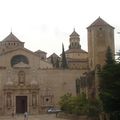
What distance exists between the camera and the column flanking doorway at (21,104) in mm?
72188

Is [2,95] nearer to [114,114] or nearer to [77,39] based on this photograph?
[77,39]

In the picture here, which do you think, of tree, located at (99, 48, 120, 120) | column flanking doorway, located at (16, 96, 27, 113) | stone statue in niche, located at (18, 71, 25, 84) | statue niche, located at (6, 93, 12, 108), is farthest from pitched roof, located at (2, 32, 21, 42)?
tree, located at (99, 48, 120, 120)

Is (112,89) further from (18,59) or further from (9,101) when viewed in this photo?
(18,59)

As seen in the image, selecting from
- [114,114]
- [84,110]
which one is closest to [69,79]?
[84,110]

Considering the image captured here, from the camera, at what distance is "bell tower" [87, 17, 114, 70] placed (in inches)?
2618

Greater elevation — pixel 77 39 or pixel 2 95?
pixel 77 39

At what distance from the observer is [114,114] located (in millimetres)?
30391

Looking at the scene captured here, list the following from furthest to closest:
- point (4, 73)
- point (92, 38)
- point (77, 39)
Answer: point (77, 39) < point (4, 73) < point (92, 38)

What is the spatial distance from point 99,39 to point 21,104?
15.1 m

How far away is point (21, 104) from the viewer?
72.2 metres

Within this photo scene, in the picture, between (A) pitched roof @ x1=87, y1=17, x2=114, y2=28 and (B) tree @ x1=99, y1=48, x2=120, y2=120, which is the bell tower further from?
(B) tree @ x1=99, y1=48, x2=120, y2=120

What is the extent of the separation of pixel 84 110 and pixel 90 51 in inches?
1105

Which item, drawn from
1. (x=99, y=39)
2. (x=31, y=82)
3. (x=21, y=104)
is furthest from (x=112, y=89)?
(x=21, y=104)

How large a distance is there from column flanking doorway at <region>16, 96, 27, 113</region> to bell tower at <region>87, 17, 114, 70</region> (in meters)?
11.7
